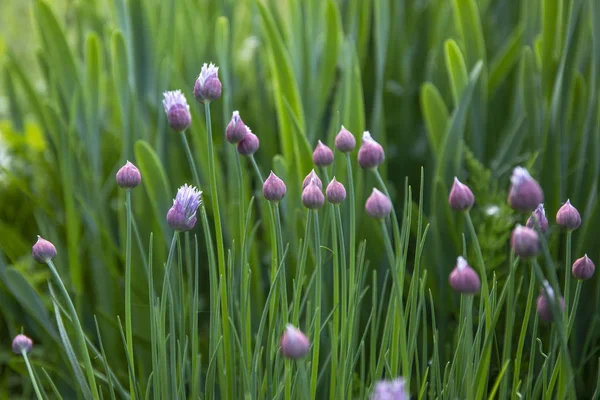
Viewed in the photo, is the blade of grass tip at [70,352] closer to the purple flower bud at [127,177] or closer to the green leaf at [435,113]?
the purple flower bud at [127,177]

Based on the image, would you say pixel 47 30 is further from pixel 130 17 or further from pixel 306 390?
pixel 306 390

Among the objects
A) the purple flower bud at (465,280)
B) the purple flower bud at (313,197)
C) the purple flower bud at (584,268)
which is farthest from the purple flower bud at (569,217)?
the purple flower bud at (313,197)

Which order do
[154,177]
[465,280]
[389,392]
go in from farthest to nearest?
[154,177] → [465,280] → [389,392]

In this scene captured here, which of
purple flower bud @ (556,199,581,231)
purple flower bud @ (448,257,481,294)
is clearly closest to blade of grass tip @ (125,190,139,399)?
purple flower bud @ (448,257,481,294)

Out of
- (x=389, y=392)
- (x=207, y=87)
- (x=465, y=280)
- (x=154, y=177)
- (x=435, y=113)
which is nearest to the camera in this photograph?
(x=389, y=392)

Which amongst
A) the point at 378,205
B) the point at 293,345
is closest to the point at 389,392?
the point at 293,345

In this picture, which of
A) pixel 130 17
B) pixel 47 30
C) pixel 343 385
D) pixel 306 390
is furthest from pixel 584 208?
pixel 47 30

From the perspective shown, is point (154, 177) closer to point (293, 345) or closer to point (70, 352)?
point (70, 352)
